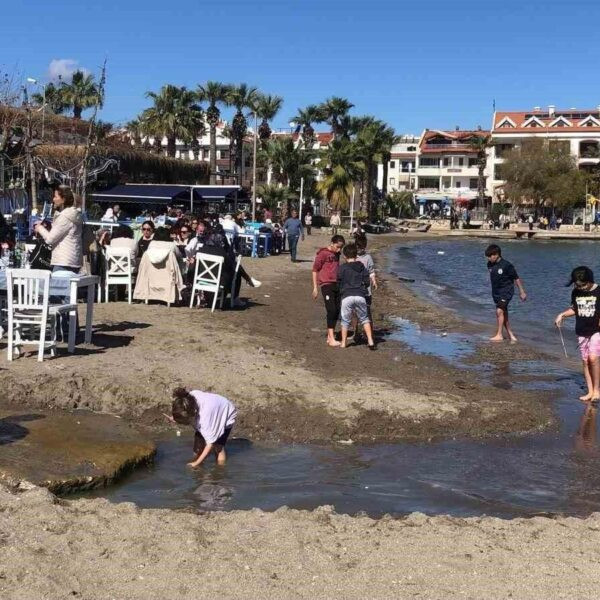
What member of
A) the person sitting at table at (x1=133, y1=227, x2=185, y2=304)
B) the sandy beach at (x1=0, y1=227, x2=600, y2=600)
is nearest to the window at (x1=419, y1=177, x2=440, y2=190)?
the person sitting at table at (x1=133, y1=227, x2=185, y2=304)

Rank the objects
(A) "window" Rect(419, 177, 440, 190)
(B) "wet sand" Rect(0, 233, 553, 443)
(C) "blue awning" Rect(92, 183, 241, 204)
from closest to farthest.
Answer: (B) "wet sand" Rect(0, 233, 553, 443) < (C) "blue awning" Rect(92, 183, 241, 204) < (A) "window" Rect(419, 177, 440, 190)

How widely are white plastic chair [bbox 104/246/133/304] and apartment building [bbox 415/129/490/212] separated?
289 ft

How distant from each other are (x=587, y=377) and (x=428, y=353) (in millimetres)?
2863

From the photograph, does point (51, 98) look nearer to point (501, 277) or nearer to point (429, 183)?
point (501, 277)

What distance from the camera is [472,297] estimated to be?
24.4 meters

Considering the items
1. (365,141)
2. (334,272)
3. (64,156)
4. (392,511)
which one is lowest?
(392,511)

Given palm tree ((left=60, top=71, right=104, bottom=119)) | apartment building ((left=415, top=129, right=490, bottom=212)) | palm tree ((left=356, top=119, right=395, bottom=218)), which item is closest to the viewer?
palm tree ((left=60, top=71, right=104, bottom=119))

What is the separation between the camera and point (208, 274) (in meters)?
12.7

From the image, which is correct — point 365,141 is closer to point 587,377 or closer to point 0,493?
point 587,377

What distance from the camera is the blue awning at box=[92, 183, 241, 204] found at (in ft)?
110

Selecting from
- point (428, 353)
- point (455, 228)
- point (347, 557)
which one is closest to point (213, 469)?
point (347, 557)

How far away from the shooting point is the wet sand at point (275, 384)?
723 cm

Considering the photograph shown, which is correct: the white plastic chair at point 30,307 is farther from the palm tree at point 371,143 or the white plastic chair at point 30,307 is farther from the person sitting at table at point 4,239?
the palm tree at point 371,143

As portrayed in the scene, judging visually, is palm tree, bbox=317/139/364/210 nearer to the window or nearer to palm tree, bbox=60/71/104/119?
palm tree, bbox=60/71/104/119
